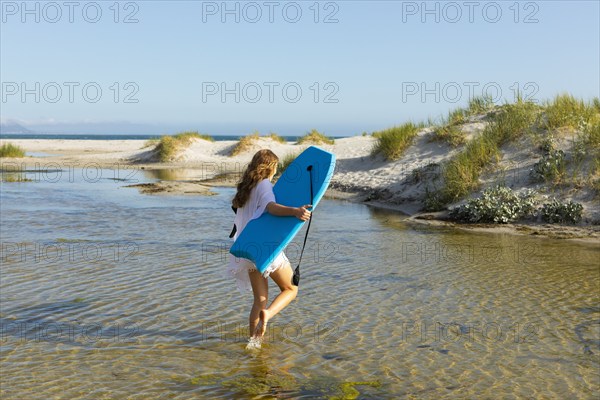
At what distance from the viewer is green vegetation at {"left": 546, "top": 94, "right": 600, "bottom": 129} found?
16.4 metres

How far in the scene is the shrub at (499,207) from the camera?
1362 cm

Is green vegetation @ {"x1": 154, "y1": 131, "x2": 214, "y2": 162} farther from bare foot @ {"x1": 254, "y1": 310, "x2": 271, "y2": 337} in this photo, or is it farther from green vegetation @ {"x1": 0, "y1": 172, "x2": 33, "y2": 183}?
bare foot @ {"x1": 254, "y1": 310, "x2": 271, "y2": 337}

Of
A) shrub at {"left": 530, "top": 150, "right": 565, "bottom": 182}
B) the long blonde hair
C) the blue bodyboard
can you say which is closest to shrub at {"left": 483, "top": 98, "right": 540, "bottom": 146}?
shrub at {"left": 530, "top": 150, "right": 565, "bottom": 182}

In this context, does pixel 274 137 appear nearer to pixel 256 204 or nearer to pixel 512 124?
pixel 512 124

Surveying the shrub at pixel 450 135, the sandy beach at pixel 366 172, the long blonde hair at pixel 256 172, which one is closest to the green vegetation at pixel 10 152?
the sandy beach at pixel 366 172

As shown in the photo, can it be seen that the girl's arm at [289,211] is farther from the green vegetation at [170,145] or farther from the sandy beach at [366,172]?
the green vegetation at [170,145]

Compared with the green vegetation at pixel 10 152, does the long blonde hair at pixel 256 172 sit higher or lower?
lower

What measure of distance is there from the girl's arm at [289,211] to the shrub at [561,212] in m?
9.12

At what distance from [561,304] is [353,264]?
3.18m

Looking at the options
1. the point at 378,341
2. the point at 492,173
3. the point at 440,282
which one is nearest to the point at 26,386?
the point at 378,341

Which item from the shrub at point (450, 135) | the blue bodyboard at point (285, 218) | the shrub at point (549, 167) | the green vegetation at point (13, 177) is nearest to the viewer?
the blue bodyboard at point (285, 218)

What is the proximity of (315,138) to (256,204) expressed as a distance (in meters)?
29.5

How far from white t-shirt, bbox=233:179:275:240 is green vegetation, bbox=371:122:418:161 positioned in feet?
49.3

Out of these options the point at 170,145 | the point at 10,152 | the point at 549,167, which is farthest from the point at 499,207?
the point at 10,152
